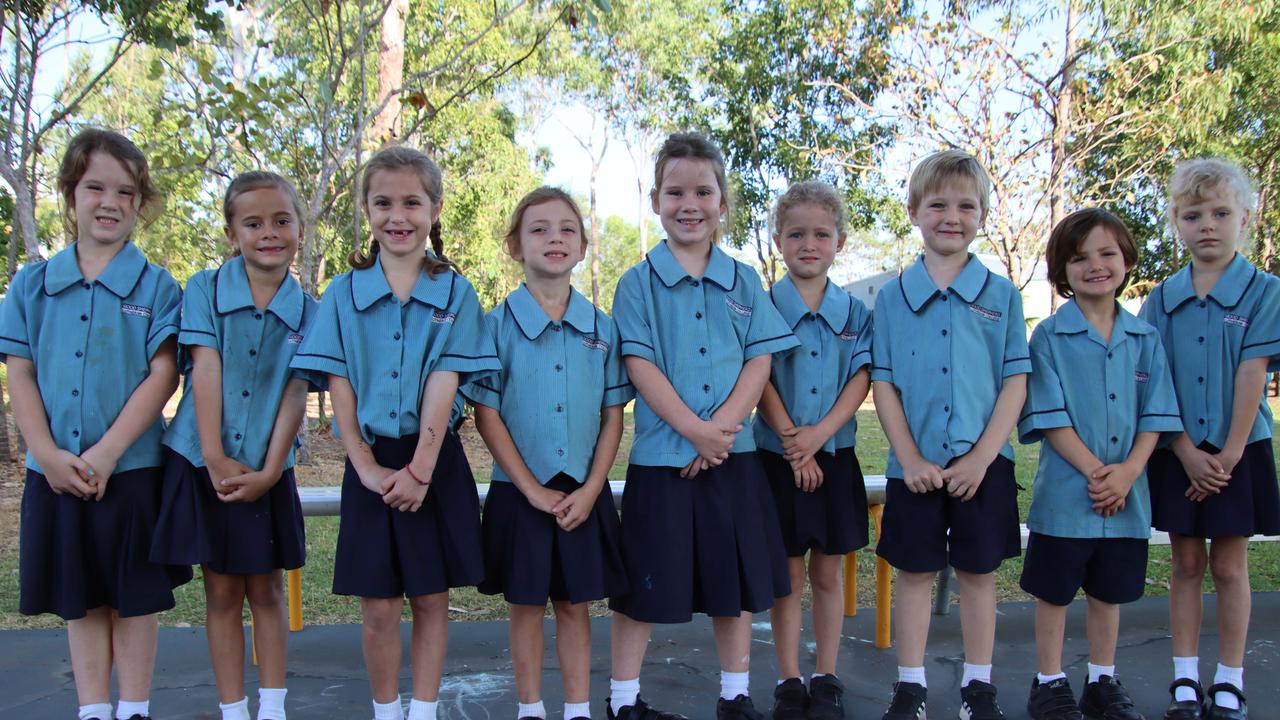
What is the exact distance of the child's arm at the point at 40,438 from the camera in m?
2.78

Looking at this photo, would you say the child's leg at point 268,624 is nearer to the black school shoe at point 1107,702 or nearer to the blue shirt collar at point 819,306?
the blue shirt collar at point 819,306

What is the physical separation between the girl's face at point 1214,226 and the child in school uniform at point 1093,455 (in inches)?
11.2

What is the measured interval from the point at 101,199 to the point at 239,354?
0.66 meters

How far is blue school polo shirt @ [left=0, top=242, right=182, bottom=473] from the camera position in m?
2.87

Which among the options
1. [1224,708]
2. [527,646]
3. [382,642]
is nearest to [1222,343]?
[1224,708]

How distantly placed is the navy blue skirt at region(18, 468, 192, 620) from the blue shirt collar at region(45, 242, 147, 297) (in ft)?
1.88

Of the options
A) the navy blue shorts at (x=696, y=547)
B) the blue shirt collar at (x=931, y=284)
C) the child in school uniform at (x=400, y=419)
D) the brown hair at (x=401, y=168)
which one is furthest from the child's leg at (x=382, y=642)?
the blue shirt collar at (x=931, y=284)

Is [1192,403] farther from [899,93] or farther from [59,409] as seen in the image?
[899,93]

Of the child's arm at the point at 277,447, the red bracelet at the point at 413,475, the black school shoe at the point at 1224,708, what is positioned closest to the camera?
the red bracelet at the point at 413,475

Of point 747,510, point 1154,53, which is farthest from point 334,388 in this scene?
point 1154,53

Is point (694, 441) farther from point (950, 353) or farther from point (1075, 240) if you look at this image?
point (1075, 240)

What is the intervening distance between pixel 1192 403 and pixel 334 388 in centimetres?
289

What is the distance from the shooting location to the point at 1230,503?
321 cm

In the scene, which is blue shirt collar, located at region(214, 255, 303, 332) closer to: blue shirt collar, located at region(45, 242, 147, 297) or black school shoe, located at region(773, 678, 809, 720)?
blue shirt collar, located at region(45, 242, 147, 297)
